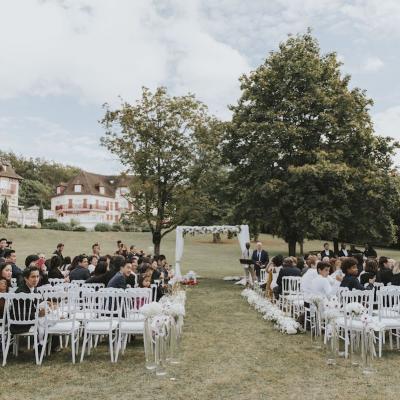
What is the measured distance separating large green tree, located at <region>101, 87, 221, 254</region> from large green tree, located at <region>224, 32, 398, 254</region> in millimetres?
2609

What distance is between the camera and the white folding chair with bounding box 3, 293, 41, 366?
698cm

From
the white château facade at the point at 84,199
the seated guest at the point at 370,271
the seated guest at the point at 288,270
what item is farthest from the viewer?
the white château facade at the point at 84,199

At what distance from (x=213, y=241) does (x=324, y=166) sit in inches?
1347

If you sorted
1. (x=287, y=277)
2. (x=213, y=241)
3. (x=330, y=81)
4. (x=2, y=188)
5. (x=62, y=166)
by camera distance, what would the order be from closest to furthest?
1. (x=287, y=277)
2. (x=330, y=81)
3. (x=213, y=241)
4. (x=2, y=188)
5. (x=62, y=166)

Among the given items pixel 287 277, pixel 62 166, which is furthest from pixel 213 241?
pixel 62 166

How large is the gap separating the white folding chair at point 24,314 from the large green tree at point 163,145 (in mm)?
17607

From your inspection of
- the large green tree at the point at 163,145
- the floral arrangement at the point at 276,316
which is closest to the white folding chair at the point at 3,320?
the floral arrangement at the point at 276,316

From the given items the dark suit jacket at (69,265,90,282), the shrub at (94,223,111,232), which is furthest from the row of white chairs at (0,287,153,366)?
the shrub at (94,223,111,232)

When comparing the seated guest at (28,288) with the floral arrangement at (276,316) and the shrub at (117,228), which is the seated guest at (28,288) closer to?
the floral arrangement at (276,316)

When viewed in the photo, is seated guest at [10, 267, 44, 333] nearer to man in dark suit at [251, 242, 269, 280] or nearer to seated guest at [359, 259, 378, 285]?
seated guest at [359, 259, 378, 285]

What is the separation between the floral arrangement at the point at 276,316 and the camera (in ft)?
32.6

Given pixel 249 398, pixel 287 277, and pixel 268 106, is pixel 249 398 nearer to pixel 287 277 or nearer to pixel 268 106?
pixel 287 277

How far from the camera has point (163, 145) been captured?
83.1ft

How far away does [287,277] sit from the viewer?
11.8 meters
